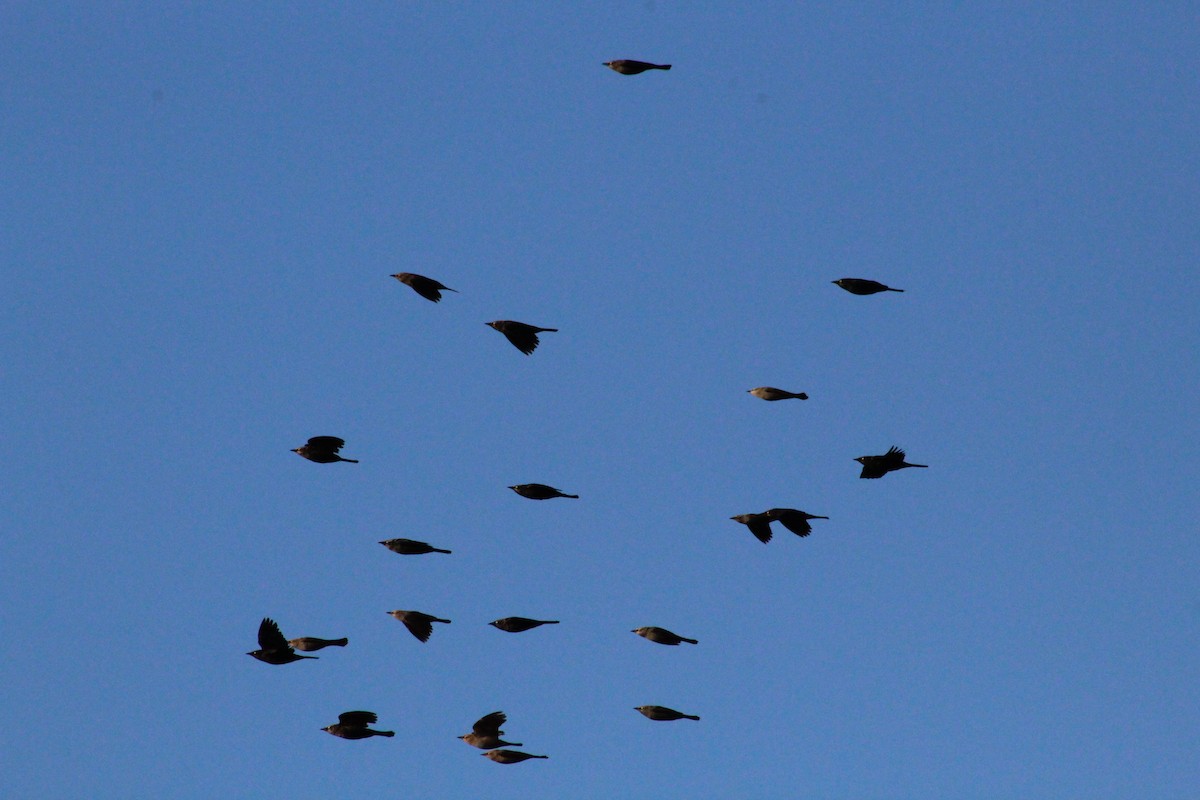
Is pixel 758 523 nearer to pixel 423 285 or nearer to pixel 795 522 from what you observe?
pixel 795 522

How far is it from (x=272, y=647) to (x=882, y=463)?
2063 centimetres

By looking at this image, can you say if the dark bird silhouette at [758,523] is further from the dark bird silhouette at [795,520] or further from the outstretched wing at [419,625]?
the outstretched wing at [419,625]

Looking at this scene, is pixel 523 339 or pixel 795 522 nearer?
pixel 523 339

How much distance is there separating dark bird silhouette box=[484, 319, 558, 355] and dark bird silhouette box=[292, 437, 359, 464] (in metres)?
6.67

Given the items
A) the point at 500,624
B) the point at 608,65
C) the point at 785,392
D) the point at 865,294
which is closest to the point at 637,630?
the point at 500,624

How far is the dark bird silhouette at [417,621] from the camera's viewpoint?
60.8 m

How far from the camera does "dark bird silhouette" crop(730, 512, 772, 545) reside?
2387 inches

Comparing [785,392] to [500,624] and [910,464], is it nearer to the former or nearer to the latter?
[910,464]

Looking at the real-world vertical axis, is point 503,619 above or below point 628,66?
below

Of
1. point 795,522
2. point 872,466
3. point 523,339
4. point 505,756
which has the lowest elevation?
point 505,756

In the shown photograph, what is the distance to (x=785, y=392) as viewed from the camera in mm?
62156

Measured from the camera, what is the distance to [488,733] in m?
60.8

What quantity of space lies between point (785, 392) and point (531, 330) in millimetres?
8970

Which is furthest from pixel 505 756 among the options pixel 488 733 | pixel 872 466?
pixel 872 466
